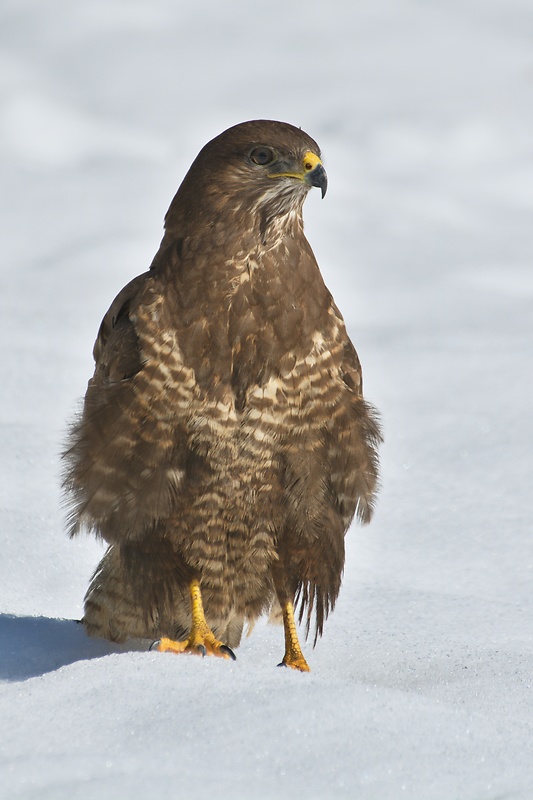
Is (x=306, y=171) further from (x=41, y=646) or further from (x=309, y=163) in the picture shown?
(x=41, y=646)

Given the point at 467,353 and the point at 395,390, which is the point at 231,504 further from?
the point at 467,353

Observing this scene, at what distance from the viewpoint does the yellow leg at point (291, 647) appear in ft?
15.8

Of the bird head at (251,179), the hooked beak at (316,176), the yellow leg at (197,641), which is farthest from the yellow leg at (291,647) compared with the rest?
the hooked beak at (316,176)

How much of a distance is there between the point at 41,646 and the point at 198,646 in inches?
24.8

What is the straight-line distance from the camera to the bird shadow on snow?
4.59 m

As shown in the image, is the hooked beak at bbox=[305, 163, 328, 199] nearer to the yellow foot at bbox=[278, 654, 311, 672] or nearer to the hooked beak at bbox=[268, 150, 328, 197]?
the hooked beak at bbox=[268, 150, 328, 197]

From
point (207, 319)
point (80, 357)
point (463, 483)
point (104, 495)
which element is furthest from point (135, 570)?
point (80, 357)

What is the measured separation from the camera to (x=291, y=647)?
193 inches

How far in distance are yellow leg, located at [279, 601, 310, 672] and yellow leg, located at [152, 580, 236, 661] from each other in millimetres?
246

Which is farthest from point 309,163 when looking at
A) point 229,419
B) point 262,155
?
point 229,419

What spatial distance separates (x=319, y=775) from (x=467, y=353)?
566cm

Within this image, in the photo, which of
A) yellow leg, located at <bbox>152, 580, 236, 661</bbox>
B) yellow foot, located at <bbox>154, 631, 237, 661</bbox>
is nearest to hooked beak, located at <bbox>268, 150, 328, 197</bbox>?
yellow leg, located at <bbox>152, 580, 236, 661</bbox>

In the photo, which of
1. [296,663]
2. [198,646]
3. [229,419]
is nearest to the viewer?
[229,419]

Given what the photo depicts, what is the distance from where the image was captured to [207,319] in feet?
15.1
